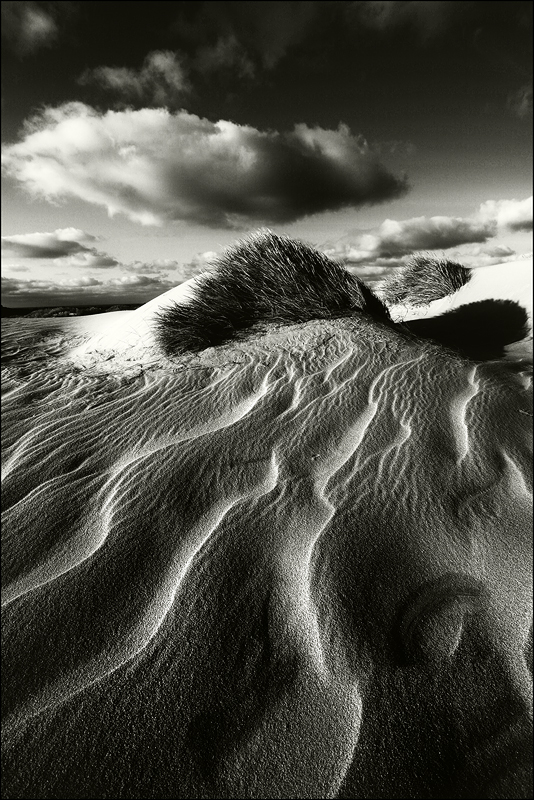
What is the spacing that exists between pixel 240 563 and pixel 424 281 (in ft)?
15.8

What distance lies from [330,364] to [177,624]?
5.73 ft

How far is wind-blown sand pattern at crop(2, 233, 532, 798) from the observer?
0.95 meters

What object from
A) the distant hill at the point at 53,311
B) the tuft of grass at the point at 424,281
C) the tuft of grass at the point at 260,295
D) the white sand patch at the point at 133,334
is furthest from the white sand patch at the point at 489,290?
the distant hill at the point at 53,311

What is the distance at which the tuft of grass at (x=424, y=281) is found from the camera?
16.5 ft

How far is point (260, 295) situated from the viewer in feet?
10.2

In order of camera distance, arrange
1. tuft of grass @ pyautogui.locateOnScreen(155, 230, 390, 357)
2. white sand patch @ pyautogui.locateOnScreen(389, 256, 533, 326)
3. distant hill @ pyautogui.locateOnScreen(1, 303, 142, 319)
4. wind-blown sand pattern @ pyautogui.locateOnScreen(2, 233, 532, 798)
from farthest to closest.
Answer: distant hill @ pyautogui.locateOnScreen(1, 303, 142, 319) < white sand patch @ pyautogui.locateOnScreen(389, 256, 533, 326) < tuft of grass @ pyautogui.locateOnScreen(155, 230, 390, 357) < wind-blown sand pattern @ pyautogui.locateOnScreen(2, 233, 532, 798)

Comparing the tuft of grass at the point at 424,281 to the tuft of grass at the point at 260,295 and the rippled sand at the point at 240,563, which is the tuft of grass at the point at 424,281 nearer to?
the tuft of grass at the point at 260,295

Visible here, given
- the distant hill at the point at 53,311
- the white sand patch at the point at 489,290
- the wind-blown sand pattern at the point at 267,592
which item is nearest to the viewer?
the wind-blown sand pattern at the point at 267,592

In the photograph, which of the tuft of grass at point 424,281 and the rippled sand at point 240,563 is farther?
the tuft of grass at point 424,281

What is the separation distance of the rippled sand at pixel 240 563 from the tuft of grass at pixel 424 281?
2897mm

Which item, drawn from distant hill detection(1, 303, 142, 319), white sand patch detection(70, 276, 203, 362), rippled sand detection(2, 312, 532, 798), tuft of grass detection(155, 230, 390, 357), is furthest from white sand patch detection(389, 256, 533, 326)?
distant hill detection(1, 303, 142, 319)

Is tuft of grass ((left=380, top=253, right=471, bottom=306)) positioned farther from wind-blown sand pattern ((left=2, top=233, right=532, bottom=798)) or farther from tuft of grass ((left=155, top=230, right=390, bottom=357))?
wind-blown sand pattern ((left=2, top=233, right=532, bottom=798))

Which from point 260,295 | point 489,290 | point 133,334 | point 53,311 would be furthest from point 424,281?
point 53,311

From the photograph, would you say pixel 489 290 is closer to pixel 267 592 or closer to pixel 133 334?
pixel 133 334
